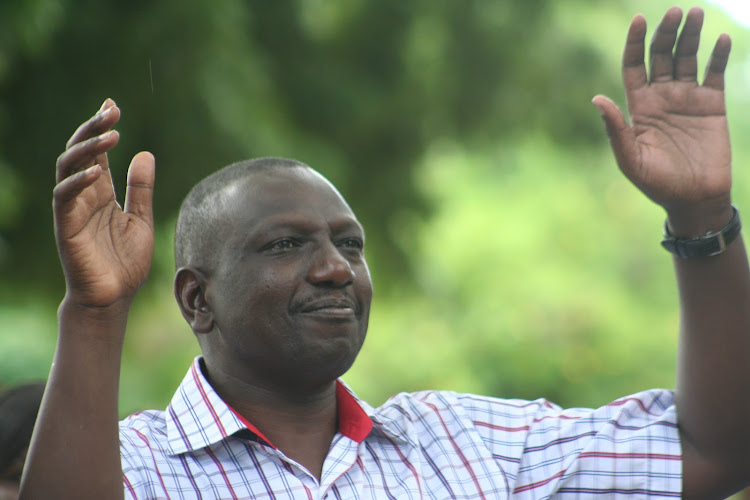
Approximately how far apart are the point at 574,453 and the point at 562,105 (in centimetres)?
470

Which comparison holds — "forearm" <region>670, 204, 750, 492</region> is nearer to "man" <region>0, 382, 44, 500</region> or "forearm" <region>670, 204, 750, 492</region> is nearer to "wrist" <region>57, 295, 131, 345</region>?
"wrist" <region>57, 295, 131, 345</region>

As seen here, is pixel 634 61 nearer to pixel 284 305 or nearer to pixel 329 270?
pixel 329 270

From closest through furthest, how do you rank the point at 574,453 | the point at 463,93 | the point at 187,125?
the point at 574,453
the point at 187,125
the point at 463,93

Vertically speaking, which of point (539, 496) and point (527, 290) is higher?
point (527, 290)

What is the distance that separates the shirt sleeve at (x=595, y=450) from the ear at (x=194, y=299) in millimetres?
770

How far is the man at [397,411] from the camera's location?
7.80 ft

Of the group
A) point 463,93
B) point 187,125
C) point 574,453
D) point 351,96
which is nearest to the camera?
point 574,453

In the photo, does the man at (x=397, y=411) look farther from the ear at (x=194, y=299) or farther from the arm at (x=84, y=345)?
the arm at (x=84, y=345)

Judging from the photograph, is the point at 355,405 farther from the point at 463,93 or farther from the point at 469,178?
the point at 469,178

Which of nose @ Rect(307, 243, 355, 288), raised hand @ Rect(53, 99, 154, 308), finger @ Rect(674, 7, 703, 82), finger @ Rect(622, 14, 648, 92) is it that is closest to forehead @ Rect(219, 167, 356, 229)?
nose @ Rect(307, 243, 355, 288)

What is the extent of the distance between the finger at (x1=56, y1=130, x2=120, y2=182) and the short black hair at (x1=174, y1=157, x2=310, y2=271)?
692 millimetres

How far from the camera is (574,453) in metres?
2.55

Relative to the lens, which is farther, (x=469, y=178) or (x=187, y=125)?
(x=469, y=178)

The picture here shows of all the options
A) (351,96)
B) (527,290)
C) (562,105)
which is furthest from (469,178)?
(351,96)
